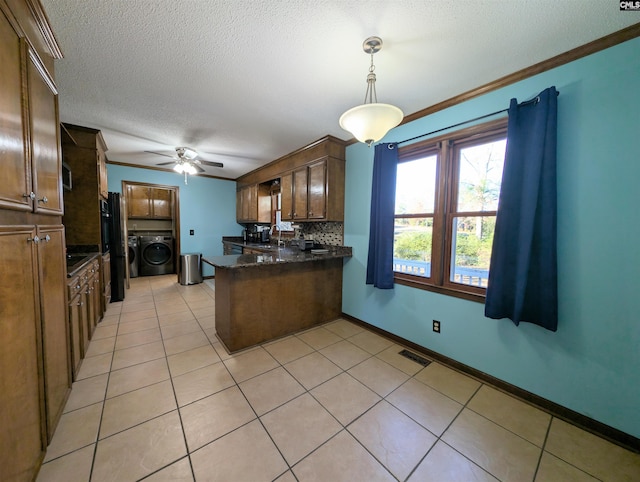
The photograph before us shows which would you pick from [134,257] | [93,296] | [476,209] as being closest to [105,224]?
[93,296]

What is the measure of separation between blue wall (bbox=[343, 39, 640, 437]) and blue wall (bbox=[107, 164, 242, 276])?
5.13 m

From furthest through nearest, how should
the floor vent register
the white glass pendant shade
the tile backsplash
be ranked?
the tile backsplash → the floor vent register → the white glass pendant shade

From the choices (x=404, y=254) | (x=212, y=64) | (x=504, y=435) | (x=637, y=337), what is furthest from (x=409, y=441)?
(x=212, y=64)

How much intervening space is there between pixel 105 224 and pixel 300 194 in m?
2.74

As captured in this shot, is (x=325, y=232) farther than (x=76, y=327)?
Yes

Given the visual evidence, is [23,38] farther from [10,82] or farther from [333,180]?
[333,180]

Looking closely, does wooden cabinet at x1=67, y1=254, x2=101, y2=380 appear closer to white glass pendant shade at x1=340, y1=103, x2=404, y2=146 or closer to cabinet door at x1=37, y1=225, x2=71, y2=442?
cabinet door at x1=37, y1=225, x2=71, y2=442

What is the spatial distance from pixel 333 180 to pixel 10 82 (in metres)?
2.55

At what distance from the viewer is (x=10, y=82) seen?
39.5 inches

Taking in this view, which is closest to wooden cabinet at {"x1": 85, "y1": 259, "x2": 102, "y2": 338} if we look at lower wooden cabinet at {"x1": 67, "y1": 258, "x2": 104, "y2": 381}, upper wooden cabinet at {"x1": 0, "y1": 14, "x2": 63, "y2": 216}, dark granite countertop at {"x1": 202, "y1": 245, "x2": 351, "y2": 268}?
lower wooden cabinet at {"x1": 67, "y1": 258, "x2": 104, "y2": 381}

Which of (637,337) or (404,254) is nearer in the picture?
(637,337)

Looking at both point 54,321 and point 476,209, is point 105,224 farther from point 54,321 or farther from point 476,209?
point 476,209

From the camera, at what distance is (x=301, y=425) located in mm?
1502

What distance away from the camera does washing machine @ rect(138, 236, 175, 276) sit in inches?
214
